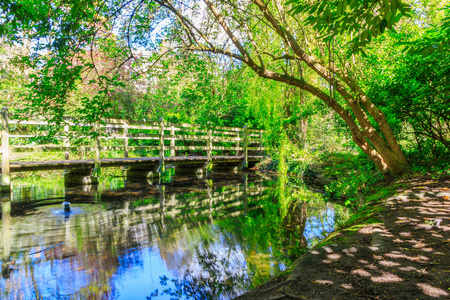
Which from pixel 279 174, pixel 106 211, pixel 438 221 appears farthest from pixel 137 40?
pixel 279 174

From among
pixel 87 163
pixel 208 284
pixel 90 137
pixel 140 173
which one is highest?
pixel 90 137

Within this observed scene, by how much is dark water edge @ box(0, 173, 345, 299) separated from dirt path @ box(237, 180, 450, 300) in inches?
38.7

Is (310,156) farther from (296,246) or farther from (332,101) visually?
(296,246)

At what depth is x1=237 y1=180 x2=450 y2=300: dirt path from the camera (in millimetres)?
1684

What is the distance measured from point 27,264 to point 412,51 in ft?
14.7

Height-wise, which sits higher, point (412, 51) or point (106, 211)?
point (412, 51)

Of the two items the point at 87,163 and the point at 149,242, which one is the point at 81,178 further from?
the point at 149,242

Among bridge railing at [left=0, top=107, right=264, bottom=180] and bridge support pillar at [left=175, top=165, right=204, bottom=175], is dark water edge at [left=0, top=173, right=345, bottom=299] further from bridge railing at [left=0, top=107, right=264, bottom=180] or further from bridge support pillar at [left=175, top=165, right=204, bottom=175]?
bridge support pillar at [left=175, top=165, right=204, bottom=175]

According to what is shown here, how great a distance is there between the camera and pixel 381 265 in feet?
6.53

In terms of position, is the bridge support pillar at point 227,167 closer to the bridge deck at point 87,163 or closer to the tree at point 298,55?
the bridge deck at point 87,163

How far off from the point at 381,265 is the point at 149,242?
3.03 metres

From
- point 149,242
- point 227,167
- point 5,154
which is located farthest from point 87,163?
point 227,167

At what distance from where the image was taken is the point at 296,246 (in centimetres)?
396

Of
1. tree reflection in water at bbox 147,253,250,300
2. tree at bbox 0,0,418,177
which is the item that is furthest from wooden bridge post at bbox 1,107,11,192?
tree reflection in water at bbox 147,253,250,300
